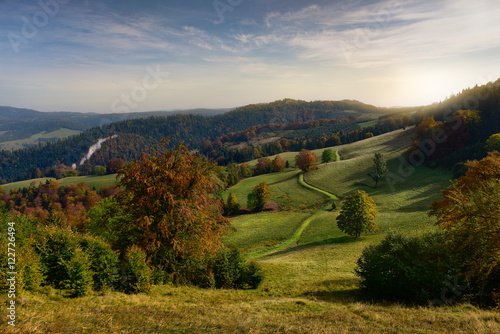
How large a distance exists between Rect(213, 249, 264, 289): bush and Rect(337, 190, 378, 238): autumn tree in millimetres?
26915

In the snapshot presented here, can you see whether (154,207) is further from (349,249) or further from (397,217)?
(397,217)

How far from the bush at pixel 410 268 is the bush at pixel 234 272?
791cm

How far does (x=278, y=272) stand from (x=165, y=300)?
43.4 ft

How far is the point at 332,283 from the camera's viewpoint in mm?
20766

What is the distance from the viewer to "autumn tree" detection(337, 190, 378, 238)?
1633 inches

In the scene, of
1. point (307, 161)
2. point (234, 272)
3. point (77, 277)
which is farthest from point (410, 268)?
point (307, 161)

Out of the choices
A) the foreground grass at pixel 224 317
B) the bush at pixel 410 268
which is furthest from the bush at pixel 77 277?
the bush at pixel 410 268

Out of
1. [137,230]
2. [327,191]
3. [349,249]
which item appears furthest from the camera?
[327,191]

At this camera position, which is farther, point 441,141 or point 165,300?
point 441,141

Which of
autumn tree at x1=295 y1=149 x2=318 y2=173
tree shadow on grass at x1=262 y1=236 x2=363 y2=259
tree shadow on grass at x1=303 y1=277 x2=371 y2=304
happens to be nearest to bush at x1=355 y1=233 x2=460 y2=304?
tree shadow on grass at x1=303 y1=277 x2=371 y2=304

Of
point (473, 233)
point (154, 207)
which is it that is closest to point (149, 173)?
point (154, 207)

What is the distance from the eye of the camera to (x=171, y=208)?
62.4 ft

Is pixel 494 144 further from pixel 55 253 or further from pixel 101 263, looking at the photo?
pixel 55 253

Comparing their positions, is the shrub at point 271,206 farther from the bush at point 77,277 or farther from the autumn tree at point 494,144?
the bush at point 77,277
